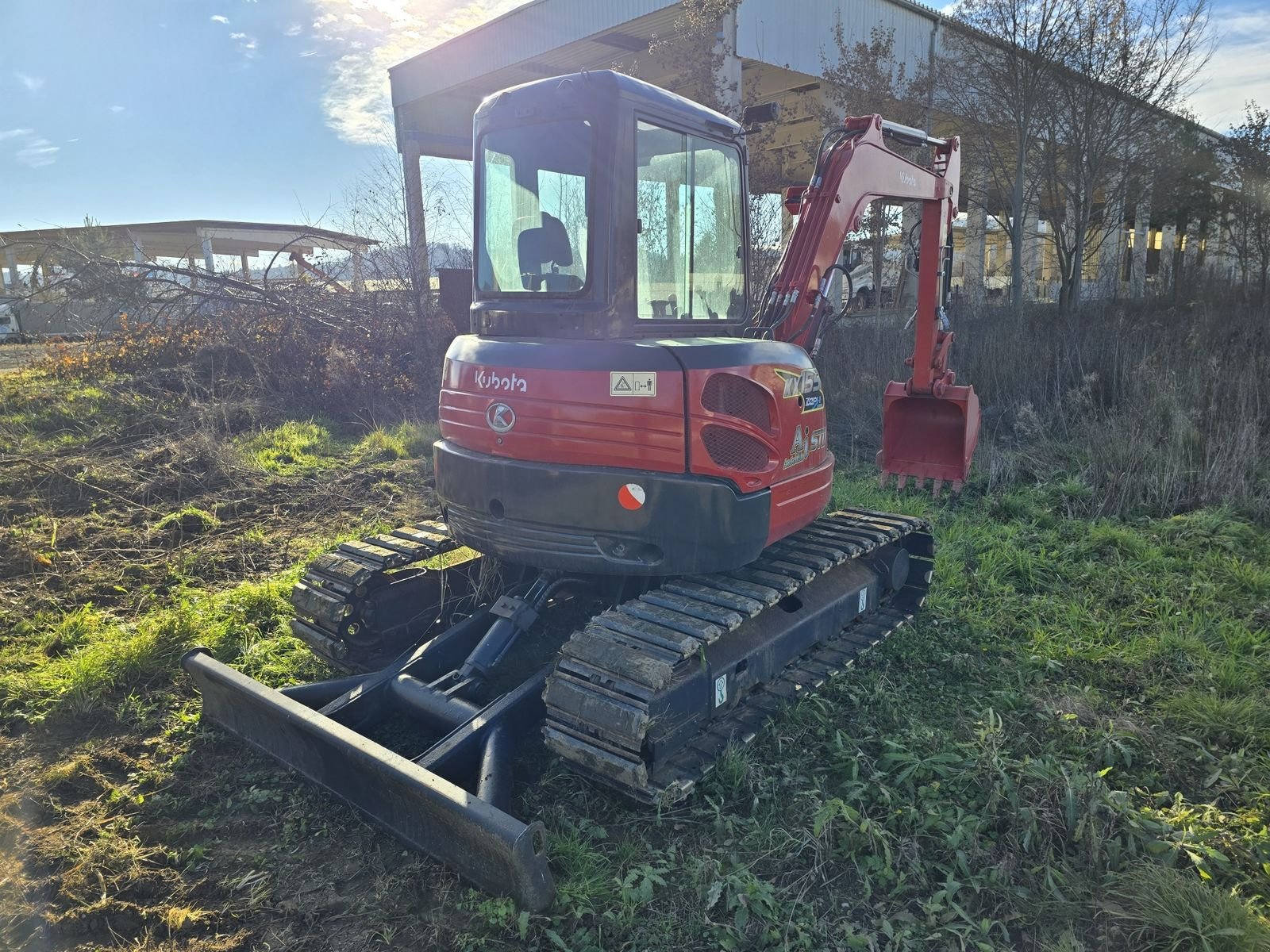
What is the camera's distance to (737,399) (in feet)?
11.3

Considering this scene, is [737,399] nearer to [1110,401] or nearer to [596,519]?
[596,519]

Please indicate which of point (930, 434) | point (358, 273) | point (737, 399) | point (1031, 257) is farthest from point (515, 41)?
point (737, 399)

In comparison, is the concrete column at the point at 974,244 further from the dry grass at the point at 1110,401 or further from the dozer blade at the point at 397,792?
the dozer blade at the point at 397,792

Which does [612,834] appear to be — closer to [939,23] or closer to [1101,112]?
[1101,112]

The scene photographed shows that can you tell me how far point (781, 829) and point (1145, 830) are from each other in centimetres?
123

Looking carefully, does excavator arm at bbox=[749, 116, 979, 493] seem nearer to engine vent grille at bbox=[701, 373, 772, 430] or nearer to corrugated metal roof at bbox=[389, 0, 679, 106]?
engine vent grille at bbox=[701, 373, 772, 430]

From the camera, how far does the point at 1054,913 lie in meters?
2.56

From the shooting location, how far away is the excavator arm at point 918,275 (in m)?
4.40

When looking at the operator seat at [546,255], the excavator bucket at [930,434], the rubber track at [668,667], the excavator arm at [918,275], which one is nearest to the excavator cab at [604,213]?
the operator seat at [546,255]

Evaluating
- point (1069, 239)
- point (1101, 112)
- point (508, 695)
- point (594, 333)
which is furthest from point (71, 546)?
point (1069, 239)

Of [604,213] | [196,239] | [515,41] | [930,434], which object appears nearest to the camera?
[604,213]

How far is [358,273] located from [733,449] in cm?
998

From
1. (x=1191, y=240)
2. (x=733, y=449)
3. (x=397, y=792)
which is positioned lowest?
(x=397, y=792)

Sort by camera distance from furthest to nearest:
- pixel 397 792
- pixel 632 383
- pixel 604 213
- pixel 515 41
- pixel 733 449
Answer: pixel 515 41
pixel 733 449
pixel 604 213
pixel 632 383
pixel 397 792
